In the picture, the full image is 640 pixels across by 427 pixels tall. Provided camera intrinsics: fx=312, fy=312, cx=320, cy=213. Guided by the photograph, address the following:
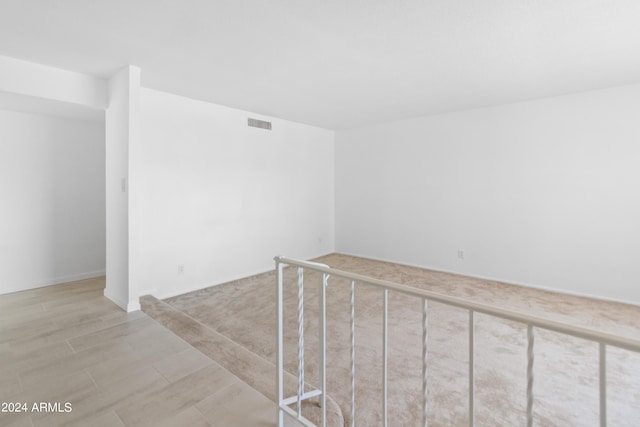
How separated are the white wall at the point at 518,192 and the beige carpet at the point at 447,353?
20.6 inches

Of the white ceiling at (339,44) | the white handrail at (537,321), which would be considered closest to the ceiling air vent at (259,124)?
the white ceiling at (339,44)

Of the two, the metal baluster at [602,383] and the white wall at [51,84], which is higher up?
the white wall at [51,84]

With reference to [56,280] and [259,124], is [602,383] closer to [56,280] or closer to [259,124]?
[259,124]

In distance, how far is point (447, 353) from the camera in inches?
100

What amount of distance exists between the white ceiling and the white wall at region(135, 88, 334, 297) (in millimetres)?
511

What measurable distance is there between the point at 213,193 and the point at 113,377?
2.73 metres

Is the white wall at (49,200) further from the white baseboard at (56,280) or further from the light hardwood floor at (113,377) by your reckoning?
the light hardwood floor at (113,377)

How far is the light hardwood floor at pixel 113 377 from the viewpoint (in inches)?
67.9

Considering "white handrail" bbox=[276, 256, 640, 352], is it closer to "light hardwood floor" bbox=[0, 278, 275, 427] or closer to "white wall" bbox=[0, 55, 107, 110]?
"light hardwood floor" bbox=[0, 278, 275, 427]

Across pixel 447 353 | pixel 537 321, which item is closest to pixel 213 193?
pixel 447 353

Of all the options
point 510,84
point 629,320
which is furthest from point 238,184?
point 629,320

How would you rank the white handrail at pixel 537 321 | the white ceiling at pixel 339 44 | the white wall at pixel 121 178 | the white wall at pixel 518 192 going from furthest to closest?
1. the white wall at pixel 518 192
2. the white wall at pixel 121 178
3. the white ceiling at pixel 339 44
4. the white handrail at pixel 537 321

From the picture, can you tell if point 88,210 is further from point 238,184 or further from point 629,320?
point 629,320

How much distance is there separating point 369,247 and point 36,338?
483 cm
